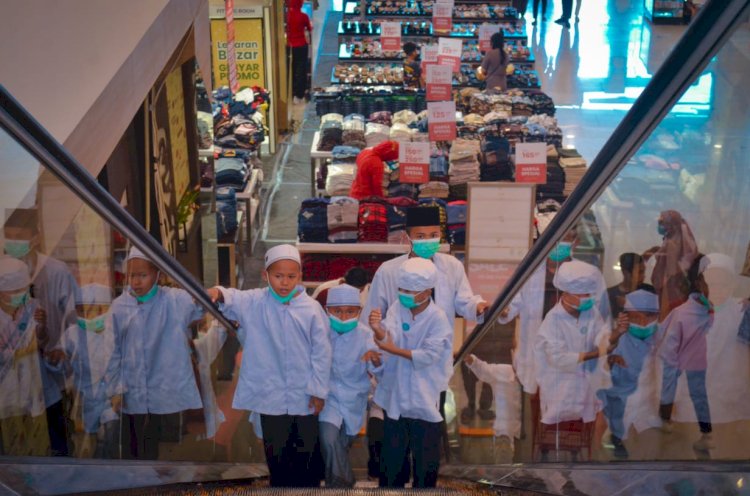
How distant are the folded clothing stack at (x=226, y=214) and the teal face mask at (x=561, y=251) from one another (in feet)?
19.1

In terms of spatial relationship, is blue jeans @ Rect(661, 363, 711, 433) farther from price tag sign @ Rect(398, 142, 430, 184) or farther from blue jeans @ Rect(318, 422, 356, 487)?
price tag sign @ Rect(398, 142, 430, 184)

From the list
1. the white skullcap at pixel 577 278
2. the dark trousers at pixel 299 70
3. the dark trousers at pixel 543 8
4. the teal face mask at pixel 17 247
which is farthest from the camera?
the dark trousers at pixel 543 8

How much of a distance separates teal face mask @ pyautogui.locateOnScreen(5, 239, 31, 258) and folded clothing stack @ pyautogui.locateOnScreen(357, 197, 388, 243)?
535 cm

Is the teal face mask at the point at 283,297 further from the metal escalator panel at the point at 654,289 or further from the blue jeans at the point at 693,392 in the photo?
the blue jeans at the point at 693,392

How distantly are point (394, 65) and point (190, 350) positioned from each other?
9.57 m

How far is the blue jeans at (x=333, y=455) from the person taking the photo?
17.1ft

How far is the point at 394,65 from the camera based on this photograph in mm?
14109

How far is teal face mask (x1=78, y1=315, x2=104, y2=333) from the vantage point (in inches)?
161

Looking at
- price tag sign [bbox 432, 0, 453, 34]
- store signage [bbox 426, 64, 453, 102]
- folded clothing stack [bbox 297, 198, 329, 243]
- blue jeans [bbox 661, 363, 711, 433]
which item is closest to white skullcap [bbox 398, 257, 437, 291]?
blue jeans [bbox 661, 363, 711, 433]

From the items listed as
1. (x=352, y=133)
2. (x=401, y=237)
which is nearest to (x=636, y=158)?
(x=401, y=237)

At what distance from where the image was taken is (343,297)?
5.18m

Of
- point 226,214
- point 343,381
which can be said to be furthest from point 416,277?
point 226,214

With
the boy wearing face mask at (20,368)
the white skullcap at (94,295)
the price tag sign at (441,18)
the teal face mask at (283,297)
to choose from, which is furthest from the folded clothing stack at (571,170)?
the boy wearing face mask at (20,368)

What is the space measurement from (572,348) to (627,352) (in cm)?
38
